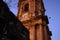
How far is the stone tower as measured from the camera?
81.3 feet

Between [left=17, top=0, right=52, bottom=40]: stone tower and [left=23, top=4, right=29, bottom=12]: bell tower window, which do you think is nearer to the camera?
[left=17, top=0, right=52, bottom=40]: stone tower

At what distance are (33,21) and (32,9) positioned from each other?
3.66 meters

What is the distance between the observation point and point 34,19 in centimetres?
2575

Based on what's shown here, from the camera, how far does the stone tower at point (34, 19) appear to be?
24.8m

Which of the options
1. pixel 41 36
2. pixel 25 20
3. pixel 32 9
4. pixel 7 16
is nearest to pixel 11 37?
pixel 7 16

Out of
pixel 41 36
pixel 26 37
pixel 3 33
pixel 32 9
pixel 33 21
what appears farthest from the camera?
pixel 32 9

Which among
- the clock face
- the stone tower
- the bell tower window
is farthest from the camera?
the bell tower window

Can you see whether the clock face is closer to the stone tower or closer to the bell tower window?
the stone tower

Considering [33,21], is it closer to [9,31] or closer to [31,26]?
[31,26]

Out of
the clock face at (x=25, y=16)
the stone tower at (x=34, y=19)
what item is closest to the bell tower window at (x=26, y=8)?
the stone tower at (x=34, y=19)

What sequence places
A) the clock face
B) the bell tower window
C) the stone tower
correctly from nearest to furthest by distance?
the stone tower < the clock face < the bell tower window

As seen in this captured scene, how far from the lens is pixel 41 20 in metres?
25.5

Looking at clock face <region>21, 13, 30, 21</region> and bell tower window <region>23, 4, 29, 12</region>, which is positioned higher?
bell tower window <region>23, 4, 29, 12</region>

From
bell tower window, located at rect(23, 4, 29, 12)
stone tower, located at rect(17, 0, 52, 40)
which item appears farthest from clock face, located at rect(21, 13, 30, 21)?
bell tower window, located at rect(23, 4, 29, 12)
